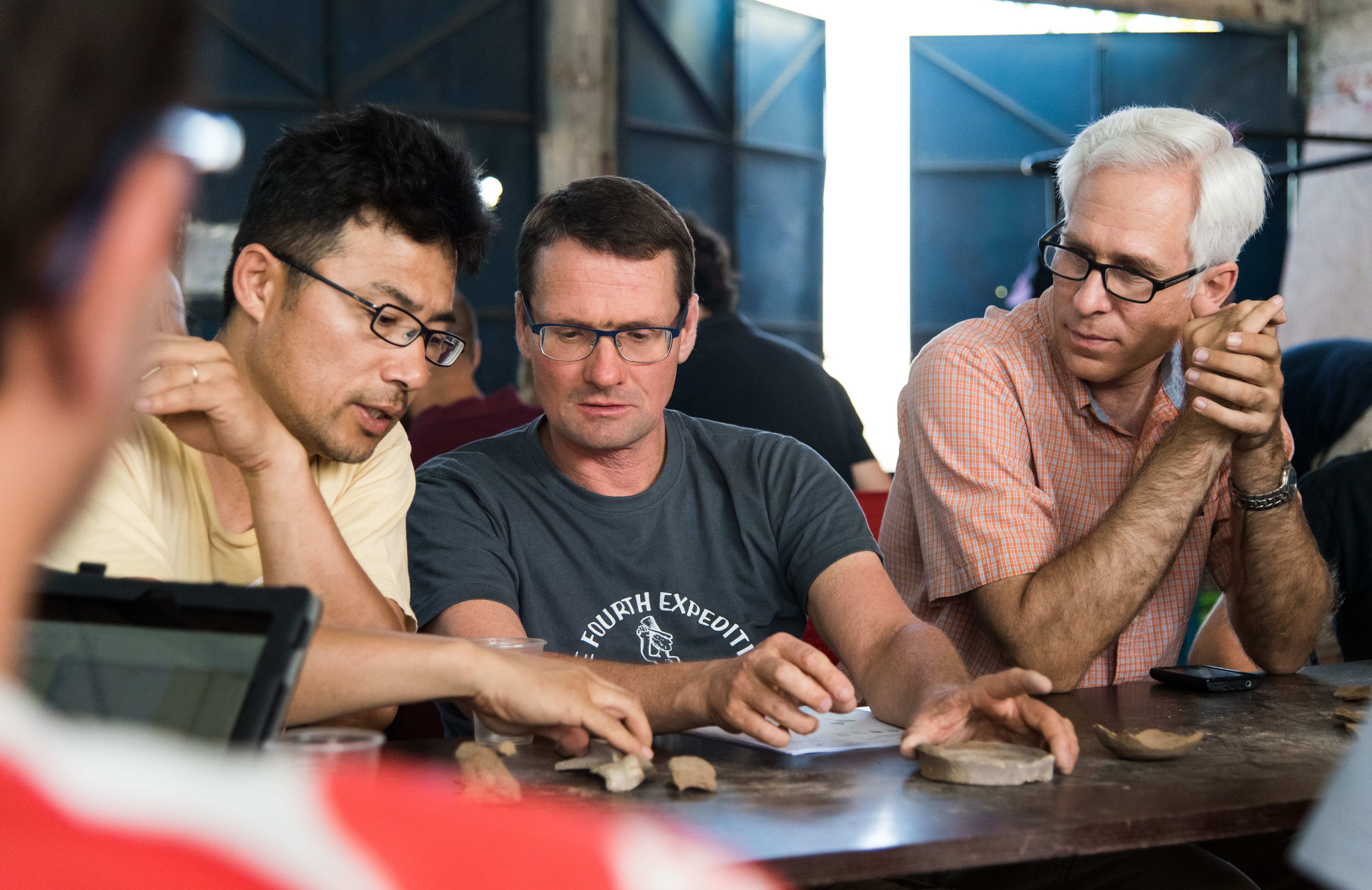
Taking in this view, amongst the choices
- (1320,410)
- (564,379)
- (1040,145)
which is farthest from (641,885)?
(1040,145)

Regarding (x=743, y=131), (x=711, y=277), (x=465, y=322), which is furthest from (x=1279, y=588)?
(x=743, y=131)

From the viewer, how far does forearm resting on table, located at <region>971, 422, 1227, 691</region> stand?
2064 mm

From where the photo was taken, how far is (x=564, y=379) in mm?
2135

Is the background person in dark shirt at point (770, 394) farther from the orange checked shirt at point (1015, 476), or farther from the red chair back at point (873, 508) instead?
the orange checked shirt at point (1015, 476)

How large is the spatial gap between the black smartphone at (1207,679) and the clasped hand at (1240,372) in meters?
0.45

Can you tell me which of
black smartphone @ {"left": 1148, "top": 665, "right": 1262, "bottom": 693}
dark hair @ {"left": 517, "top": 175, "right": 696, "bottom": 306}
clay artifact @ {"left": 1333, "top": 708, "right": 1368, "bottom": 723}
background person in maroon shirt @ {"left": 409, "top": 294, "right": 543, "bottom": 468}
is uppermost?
dark hair @ {"left": 517, "top": 175, "right": 696, "bottom": 306}

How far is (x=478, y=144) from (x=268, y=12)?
1549 millimetres

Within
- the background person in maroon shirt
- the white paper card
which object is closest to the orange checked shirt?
the white paper card

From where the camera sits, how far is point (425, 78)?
7.95 metres

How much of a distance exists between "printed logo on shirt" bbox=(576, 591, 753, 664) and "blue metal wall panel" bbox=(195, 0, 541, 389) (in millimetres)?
5869

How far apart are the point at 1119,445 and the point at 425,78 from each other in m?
6.65

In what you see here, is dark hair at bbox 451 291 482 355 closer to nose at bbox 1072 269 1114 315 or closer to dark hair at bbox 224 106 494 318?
dark hair at bbox 224 106 494 318

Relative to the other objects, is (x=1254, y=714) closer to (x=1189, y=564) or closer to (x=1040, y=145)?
(x=1189, y=564)

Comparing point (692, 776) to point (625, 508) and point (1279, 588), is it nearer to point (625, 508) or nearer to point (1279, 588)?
point (625, 508)
